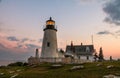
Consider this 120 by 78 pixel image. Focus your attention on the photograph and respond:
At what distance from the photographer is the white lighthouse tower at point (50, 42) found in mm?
65188

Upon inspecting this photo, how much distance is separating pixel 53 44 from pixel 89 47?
37478 mm

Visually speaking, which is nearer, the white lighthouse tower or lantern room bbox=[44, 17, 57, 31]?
the white lighthouse tower

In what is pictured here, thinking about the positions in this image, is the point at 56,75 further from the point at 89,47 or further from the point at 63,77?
the point at 89,47

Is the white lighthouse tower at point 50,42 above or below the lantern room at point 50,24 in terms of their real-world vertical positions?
below

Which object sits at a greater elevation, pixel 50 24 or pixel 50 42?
pixel 50 24

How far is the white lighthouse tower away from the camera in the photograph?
65188 mm

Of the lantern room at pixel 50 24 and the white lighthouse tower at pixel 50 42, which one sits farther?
the lantern room at pixel 50 24

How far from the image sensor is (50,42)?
65750 mm

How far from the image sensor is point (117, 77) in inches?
1186

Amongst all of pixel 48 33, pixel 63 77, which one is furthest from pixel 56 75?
pixel 48 33

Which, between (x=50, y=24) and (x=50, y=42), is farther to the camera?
(x=50, y=24)

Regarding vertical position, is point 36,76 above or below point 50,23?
below

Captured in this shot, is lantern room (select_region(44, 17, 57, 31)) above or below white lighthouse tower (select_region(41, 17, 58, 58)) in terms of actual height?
above

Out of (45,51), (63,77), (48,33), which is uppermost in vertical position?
(48,33)
